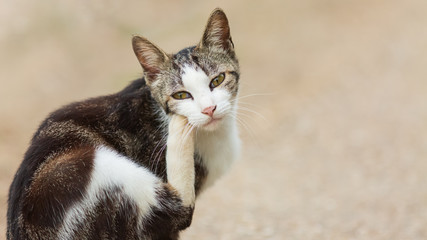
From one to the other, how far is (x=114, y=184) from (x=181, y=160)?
51cm

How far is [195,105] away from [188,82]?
17cm

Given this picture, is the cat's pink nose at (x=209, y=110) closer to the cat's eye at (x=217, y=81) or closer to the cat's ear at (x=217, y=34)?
the cat's eye at (x=217, y=81)

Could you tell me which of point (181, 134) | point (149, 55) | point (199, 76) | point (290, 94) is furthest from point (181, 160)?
point (290, 94)

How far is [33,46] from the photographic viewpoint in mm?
10086

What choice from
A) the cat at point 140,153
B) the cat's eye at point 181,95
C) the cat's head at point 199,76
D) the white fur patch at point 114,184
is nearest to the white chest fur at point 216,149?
the cat at point 140,153

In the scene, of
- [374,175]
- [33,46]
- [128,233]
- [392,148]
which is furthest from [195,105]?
[33,46]

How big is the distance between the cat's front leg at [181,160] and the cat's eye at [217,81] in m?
0.30

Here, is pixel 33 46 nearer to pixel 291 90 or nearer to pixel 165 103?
pixel 291 90

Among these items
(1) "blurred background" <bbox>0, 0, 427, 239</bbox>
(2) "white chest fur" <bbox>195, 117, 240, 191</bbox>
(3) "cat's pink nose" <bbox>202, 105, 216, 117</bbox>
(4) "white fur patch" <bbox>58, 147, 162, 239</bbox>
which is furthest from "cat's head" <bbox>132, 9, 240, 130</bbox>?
(1) "blurred background" <bbox>0, 0, 427, 239</bbox>

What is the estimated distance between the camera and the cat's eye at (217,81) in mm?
3475

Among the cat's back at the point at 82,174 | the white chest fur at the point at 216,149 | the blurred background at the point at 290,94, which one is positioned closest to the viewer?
the cat's back at the point at 82,174

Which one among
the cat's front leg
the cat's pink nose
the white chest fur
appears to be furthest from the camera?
the white chest fur

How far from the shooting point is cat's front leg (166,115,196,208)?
3381mm

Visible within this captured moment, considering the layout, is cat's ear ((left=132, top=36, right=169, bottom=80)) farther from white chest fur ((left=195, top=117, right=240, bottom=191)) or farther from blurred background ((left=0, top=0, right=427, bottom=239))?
blurred background ((left=0, top=0, right=427, bottom=239))
